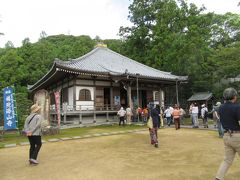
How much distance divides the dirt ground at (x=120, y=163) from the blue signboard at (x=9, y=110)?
154 inches

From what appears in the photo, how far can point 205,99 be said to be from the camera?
28.6 metres

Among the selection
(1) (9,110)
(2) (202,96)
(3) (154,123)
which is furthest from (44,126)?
(2) (202,96)

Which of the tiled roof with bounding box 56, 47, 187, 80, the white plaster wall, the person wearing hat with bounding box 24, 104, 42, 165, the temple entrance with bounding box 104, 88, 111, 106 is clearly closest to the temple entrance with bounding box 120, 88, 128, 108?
the temple entrance with bounding box 104, 88, 111, 106

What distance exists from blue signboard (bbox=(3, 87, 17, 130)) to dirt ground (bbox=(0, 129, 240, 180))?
392 cm

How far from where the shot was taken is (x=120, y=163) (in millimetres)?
6551

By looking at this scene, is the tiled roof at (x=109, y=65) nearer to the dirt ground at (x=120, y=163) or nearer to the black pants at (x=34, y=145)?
the dirt ground at (x=120, y=163)

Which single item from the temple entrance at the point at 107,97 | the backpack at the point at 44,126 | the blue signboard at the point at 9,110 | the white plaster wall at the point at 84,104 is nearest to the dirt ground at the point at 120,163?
the blue signboard at the point at 9,110

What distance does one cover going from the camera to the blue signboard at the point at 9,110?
12.9 m

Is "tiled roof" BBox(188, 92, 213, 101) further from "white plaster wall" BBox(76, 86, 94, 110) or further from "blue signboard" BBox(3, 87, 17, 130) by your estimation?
"blue signboard" BBox(3, 87, 17, 130)

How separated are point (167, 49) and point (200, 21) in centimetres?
548

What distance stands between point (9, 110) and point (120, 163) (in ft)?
28.7

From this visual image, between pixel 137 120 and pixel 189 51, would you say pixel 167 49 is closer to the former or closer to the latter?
pixel 189 51

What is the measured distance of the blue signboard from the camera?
42.3 feet

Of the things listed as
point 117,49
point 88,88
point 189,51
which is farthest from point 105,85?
point 117,49
